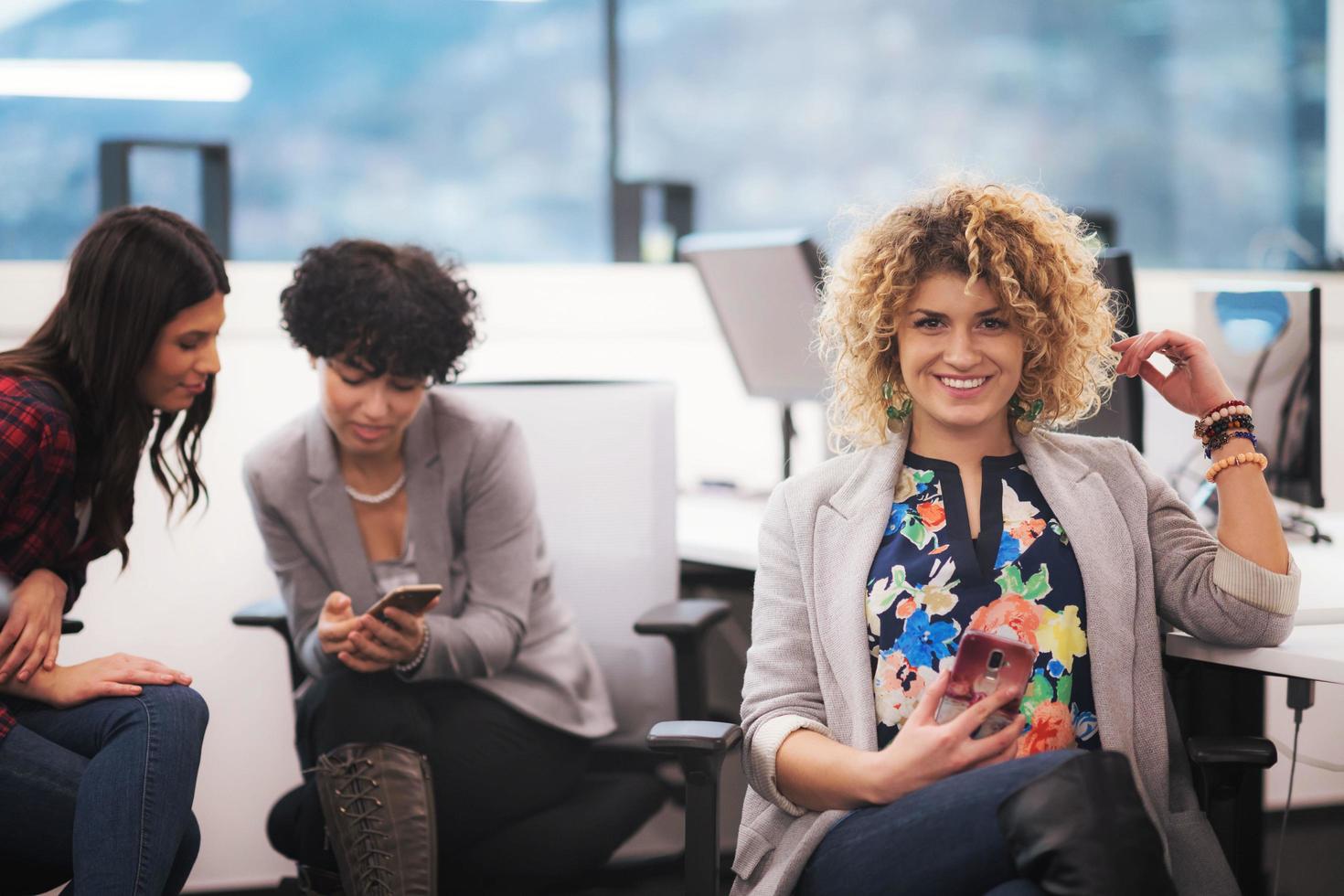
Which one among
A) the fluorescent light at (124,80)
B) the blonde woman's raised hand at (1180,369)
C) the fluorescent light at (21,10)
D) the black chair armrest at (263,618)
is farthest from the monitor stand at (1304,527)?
the fluorescent light at (21,10)

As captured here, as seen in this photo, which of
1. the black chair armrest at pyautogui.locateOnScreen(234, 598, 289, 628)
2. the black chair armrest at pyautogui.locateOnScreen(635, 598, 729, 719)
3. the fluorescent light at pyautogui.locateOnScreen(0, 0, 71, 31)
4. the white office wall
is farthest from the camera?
the fluorescent light at pyautogui.locateOnScreen(0, 0, 71, 31)

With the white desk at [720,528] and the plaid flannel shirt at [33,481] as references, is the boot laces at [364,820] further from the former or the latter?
the white desk at [720,528]

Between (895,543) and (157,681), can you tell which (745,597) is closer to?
(895,543)

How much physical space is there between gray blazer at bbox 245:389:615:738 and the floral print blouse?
73 cm

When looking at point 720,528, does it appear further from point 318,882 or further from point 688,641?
point 318,882

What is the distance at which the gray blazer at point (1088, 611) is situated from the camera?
145cm

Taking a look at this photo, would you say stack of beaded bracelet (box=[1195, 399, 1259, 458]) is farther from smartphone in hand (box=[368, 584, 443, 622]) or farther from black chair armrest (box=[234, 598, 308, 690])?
black chair armrest (box=[234, 598, 308, 690])

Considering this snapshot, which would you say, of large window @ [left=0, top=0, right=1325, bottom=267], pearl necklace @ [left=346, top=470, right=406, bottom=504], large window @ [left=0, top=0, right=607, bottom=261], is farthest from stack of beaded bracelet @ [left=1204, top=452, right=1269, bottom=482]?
large window @ [left=0, top=0, right=607, bottom=261]

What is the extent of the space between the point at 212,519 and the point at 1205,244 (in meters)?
3.24

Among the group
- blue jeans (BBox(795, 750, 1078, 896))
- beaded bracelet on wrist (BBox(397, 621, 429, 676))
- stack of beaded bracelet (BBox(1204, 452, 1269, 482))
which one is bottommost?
blue jeans (BBox(795, 750, 1078, 896))

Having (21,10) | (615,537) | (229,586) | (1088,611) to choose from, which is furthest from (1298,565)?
(21,10)

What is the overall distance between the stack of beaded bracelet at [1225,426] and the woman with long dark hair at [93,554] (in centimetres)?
128

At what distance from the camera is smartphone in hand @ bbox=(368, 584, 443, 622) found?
69.5 inches

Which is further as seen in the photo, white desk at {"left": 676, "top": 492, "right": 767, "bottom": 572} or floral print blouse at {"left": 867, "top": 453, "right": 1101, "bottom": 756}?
white desk at {"left": 676, "top": 492, "right": 767, "bottom": 572}
